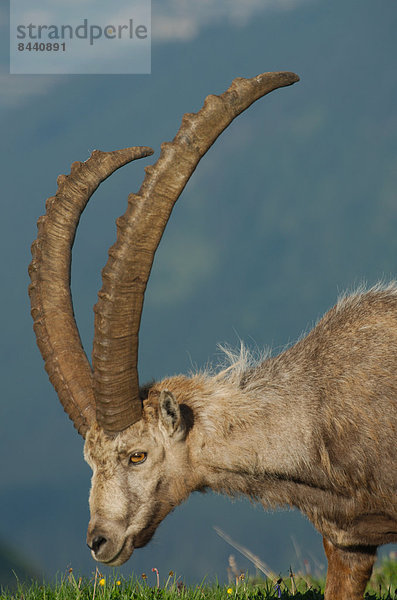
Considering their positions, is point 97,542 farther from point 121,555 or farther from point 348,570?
point 348,570

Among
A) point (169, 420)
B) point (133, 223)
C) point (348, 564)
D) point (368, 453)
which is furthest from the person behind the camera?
point (348, 564)

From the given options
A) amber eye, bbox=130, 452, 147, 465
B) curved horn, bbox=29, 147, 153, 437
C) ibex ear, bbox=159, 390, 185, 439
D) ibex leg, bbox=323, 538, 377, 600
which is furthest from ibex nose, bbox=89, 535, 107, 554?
ibex leg, bbox=323, 538, 377, 600

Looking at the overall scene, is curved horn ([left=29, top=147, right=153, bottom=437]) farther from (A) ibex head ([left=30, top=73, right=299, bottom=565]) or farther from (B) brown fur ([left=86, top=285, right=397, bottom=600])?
(B) brown fur ([left=86, top=285, right=397, bottom=600])

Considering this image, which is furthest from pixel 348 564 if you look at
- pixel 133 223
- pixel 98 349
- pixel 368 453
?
pixel 133 223

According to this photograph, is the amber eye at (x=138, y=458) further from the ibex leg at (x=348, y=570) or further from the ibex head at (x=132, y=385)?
the ibex leg at (x=348, y=570)

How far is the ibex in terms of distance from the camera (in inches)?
222

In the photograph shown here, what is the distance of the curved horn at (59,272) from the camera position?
6.79 m

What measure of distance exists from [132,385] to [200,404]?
2.17 feet

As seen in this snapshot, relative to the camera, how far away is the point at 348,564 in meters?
7.16

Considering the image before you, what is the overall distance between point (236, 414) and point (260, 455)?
402 millimetres

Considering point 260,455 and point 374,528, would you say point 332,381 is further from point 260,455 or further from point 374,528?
point 374,528

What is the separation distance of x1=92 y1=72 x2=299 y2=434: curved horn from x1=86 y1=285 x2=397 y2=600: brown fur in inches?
13.8

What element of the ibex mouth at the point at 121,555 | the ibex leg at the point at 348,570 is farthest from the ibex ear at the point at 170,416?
the ibex leg at the point at 348,570

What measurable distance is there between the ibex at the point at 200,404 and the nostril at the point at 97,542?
10 millimetres
